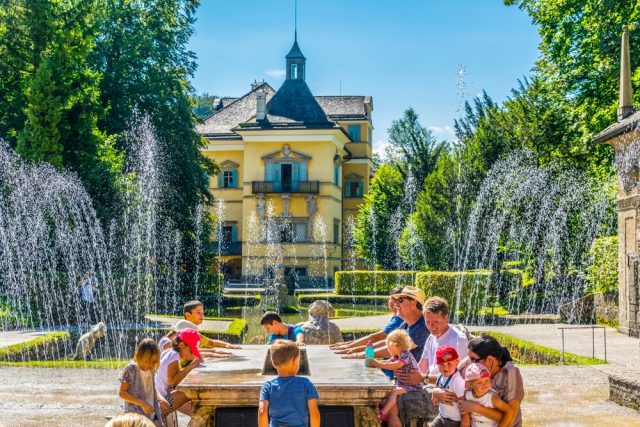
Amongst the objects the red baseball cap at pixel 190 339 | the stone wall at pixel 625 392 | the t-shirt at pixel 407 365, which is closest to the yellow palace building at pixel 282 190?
the stone wall at pixel 625 392

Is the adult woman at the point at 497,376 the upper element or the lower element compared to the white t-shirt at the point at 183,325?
lower

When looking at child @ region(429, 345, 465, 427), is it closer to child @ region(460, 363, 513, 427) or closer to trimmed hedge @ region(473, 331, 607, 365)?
child @ region(460, 363, 513, 427)

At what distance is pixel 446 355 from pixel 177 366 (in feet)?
8.53

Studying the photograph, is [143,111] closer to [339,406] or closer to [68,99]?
[68,99]

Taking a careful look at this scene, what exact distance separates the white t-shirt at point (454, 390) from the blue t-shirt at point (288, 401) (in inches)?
39.9

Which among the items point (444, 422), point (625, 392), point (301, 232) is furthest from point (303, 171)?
point (444, 422)

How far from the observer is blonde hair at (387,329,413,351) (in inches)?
271

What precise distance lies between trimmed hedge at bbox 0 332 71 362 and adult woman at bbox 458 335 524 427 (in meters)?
12.3

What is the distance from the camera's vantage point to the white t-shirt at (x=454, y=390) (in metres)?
5.77

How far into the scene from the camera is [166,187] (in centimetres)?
3825

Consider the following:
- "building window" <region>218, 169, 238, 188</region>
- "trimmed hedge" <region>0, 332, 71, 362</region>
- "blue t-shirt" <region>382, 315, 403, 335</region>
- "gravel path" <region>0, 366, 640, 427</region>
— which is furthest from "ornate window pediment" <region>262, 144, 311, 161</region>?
"blue t-shirt" <region>382, 315, 403, 335</region>

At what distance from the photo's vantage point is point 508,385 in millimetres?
5645

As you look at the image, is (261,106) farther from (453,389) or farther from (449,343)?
(453,389)

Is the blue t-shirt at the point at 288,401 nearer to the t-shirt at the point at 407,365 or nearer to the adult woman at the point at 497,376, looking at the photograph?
the adult woman at the point at 497,376
